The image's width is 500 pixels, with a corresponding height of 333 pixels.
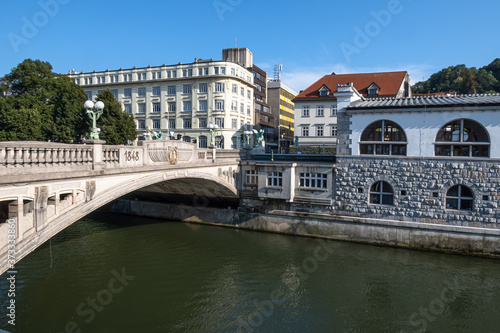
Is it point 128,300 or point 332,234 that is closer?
point 128,300

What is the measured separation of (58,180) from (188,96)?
42660mm

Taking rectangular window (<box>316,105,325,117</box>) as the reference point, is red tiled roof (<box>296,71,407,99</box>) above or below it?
above

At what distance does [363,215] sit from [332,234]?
2414mm

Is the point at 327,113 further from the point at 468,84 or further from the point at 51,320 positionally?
the point at 51,320

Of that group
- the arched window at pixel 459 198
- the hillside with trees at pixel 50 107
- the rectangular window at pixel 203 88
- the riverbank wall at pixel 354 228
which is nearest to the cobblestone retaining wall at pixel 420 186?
the arched window at pixel 459 198

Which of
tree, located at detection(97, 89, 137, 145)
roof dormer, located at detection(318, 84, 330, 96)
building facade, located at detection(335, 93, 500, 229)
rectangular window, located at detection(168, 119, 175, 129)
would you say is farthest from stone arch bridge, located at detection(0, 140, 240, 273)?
Result: rectangular window, located at detection(168, 119, 175, 129)

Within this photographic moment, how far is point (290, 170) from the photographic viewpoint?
24359mm

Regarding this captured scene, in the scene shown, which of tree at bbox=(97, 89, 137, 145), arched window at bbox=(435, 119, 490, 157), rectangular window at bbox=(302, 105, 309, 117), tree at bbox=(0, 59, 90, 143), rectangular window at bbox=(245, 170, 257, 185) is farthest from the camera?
rectangular window at bbox=(302, 105, 309, 117)

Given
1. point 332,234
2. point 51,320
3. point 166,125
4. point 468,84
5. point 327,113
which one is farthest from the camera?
point 468,84

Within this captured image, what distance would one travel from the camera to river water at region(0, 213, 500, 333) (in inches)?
505

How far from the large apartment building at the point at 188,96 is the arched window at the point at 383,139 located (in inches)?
1176

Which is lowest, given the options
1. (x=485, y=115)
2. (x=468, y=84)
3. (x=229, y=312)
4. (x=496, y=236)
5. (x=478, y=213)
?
(x=229, y=312)

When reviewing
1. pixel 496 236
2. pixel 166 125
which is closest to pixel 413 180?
pixel 496 236

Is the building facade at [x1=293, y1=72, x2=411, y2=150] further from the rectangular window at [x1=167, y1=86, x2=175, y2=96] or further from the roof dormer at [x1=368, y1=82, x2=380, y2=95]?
the rectangular window at [x1=167, y1=86, x2=175, y2=96]
